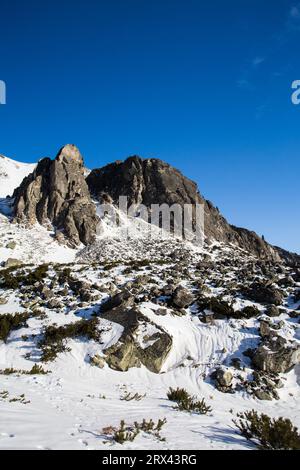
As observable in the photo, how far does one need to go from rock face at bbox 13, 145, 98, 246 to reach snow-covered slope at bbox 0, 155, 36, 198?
66.7 feet

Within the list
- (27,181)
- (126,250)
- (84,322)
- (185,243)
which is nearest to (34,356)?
(84,322)

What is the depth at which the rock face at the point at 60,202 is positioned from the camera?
51.5m

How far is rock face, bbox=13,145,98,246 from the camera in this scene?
51.5 meters

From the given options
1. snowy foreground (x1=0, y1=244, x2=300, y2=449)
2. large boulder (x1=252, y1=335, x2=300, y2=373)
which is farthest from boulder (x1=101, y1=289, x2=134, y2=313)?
large boulder (x1=252, y1=335, x2=300, y2=373)

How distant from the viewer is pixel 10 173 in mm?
91375

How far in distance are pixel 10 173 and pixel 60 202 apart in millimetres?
46771

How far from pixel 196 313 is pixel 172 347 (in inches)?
159

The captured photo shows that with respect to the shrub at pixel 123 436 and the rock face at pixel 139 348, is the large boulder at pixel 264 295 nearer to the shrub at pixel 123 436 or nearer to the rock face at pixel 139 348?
the rock face at pixel 139 348

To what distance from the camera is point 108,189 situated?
227ft

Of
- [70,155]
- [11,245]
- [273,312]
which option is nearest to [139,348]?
[273,312]

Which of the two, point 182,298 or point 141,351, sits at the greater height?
point 182,298

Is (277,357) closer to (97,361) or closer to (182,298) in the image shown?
(182,298)

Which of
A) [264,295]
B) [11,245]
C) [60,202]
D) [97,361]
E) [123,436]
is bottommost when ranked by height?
[97,361]
